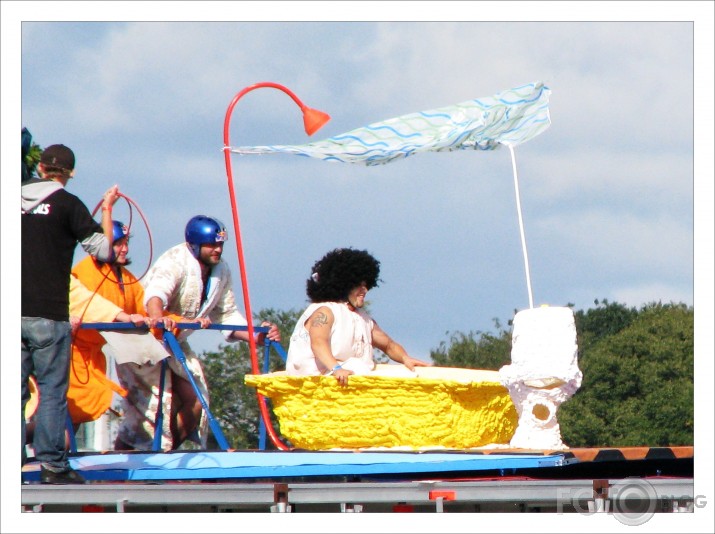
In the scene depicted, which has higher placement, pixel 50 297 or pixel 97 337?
pixel 50 297

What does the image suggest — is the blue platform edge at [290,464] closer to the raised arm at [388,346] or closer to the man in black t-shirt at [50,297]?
the man in black t-shirt at [50,297]

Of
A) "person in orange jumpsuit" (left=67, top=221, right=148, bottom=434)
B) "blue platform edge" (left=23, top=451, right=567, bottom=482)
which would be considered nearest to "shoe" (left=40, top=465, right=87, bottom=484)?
"blue platform edge" (left=23, top=451, right=567, bottom=482)

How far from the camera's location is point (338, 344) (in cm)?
719

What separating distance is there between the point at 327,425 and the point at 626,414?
11567 mm

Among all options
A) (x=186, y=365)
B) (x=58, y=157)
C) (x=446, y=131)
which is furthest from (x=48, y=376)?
(x=446, y=131)

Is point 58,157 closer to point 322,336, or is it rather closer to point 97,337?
point 322,336

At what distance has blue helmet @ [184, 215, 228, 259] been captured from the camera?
7.99 metres

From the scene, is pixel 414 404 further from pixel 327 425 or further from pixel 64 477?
pixel 64 477

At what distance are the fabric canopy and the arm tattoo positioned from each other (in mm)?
862

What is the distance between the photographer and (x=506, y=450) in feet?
19.6

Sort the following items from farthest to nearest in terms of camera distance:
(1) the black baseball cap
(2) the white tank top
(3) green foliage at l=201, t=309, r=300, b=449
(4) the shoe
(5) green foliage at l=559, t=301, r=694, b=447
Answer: (5) green foliage at l=559, t=301, r=694, b=447 → (3) green foliage at l=201, t=309, r=300, b=449 → (2) the white tank top → (1) the black baseball cap → (4) the shoe

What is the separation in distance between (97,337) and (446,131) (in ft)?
8.64

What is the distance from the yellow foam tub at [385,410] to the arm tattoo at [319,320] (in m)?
0.46

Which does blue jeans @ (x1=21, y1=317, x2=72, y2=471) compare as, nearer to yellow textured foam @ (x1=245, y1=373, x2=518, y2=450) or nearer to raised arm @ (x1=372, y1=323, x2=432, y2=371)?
yellow textured foam @ (x1=245, y1=373, x2=518, y2=450)
